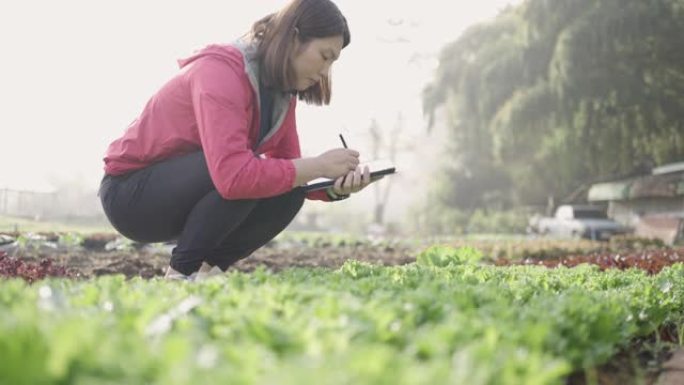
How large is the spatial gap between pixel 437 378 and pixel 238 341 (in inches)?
23.0

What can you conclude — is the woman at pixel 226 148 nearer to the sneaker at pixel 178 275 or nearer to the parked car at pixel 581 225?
the sneaker at pixel 178 275

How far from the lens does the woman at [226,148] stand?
10.1ft

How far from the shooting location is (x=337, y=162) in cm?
336

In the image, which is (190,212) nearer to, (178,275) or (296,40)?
(178,275)

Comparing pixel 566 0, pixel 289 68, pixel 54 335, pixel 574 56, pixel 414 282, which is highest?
pixel 566 0

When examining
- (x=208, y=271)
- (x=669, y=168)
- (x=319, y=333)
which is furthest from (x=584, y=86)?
(x=319, y=333)

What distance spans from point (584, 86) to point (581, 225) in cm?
492

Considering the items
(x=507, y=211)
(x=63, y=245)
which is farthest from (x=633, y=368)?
(x=507, y=211)

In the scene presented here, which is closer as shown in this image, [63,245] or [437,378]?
[437,378]

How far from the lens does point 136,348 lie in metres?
1.27

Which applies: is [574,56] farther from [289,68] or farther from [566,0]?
[289,68]

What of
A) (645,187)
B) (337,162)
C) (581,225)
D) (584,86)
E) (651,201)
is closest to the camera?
(337,162)

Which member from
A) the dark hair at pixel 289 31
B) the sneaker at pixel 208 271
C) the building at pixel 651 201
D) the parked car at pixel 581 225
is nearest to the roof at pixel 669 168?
the building at pixel 651 201

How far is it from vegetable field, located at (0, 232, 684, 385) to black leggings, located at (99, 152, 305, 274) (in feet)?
1.69
